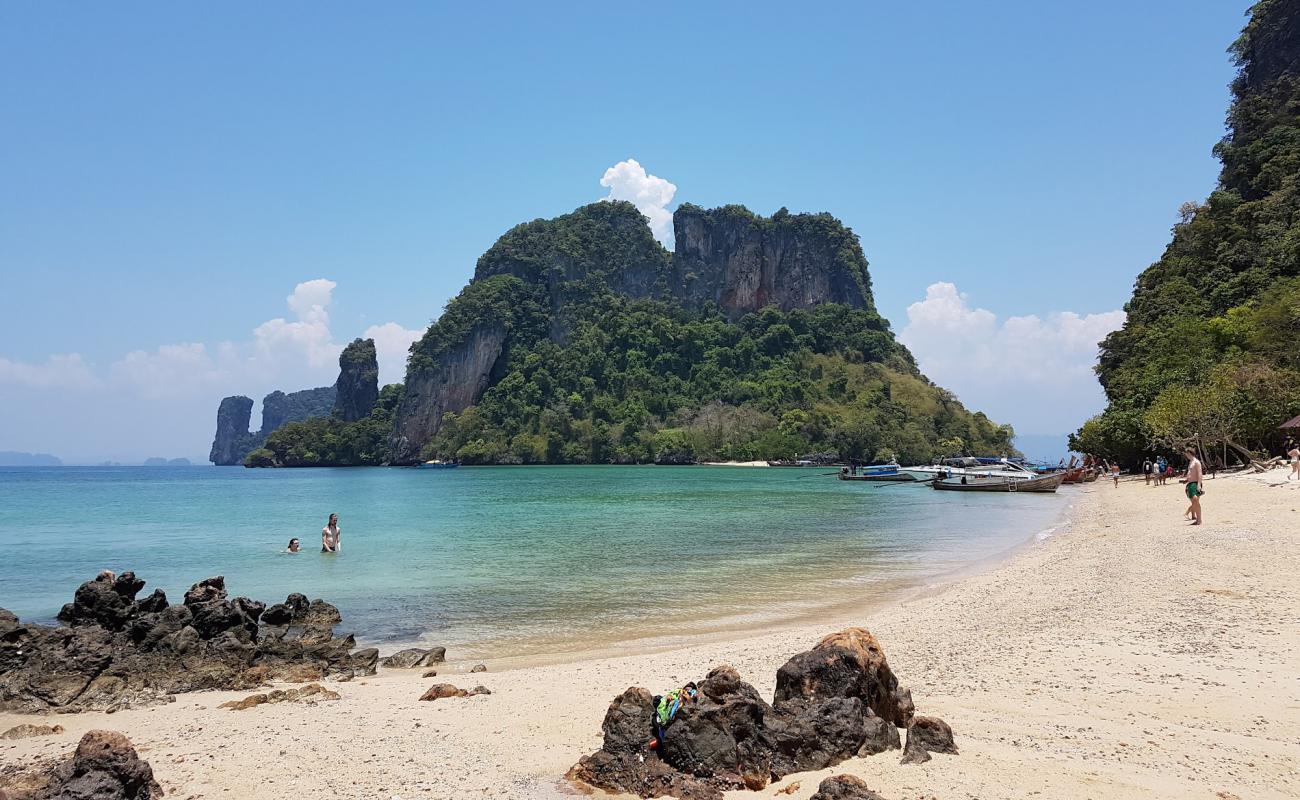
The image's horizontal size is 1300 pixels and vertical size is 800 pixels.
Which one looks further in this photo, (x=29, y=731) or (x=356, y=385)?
(x=356, y=385)

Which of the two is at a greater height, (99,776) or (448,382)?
(448,382)

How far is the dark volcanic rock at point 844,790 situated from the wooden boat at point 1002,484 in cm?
5086

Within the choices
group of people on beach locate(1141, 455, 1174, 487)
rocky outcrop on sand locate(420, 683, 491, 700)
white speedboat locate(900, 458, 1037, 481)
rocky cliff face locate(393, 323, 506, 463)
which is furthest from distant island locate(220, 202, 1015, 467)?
rocky outcrop on sand locate(420, 683, 491, 700)

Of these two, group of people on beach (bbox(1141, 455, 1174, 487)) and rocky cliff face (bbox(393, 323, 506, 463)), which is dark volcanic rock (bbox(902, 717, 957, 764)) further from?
rocky cliff face (bbox(393, 323, 506, 463))

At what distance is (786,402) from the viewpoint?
5463 inches

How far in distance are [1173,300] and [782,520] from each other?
136 feet

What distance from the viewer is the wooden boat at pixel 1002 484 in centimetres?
4938

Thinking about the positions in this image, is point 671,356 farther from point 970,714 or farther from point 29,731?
point 970,714

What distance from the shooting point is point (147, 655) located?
35.1ft

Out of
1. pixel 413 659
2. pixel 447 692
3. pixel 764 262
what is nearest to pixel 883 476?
pixel 413 659

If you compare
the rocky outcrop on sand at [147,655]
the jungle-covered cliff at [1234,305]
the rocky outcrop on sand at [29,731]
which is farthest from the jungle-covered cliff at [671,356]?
the rocky outcrop on sand at [29,731]

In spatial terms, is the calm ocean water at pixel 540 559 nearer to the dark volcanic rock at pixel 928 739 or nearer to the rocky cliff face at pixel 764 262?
the dark volcanic rock at pixel 928 739

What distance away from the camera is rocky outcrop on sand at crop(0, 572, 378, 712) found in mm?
9562

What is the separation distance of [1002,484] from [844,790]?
53.1 meters
